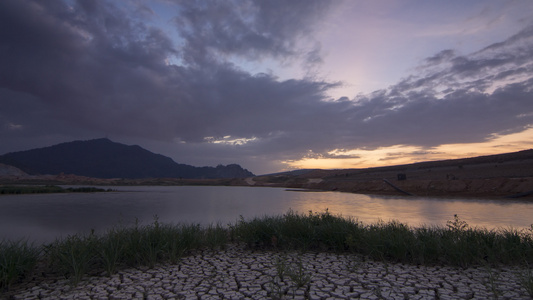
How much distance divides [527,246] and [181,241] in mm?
8132

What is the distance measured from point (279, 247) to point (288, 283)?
2.92 meters

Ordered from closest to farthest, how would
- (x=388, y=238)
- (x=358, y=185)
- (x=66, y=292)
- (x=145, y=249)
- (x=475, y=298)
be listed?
(x=475, y=298) → (x=66, y=292) → (x=145, y=249) → (x=388, y=238) → (x=358, y=185)

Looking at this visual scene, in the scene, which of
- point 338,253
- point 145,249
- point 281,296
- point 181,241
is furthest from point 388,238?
point 145,249

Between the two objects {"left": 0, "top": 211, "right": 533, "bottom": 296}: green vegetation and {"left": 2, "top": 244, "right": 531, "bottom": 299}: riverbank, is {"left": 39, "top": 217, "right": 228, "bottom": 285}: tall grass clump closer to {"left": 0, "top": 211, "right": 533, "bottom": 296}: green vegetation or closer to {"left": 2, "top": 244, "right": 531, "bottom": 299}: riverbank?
{"left": 0, "top": 211, "right": 533, "bottom": 296}: green vegetation

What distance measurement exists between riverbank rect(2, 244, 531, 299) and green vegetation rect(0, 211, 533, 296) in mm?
203

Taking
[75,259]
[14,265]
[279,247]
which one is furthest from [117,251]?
[279,247]

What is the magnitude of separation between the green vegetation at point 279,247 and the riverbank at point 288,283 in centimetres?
20

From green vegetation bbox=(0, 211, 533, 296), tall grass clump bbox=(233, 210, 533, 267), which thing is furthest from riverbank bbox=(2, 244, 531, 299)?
tall grass clump bbox=(233, 210, 533, 267)

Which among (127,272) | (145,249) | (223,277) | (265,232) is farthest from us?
(265,232)

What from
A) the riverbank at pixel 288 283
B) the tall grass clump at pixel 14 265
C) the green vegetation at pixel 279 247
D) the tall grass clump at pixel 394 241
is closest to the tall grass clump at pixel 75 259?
the green vegetation at pixel 279 247

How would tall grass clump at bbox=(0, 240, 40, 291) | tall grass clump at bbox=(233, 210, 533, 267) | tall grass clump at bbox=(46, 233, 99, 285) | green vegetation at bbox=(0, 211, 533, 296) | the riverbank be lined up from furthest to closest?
1. tall grass clump at bbox=(233, 210, 533, 267)
2. green vegetation at bbox=(0, 211, 533, 296)
3. tall grass clump at bbox=(46, 233, 99, 285)
4. tall grass clump at bbox=(0, 240, 40, 291)
5. the riverbank

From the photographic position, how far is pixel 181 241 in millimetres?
7227

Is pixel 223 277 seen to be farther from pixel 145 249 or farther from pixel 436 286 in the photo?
pixel 436 286

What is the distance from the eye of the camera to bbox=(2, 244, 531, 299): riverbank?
4.41 meters
